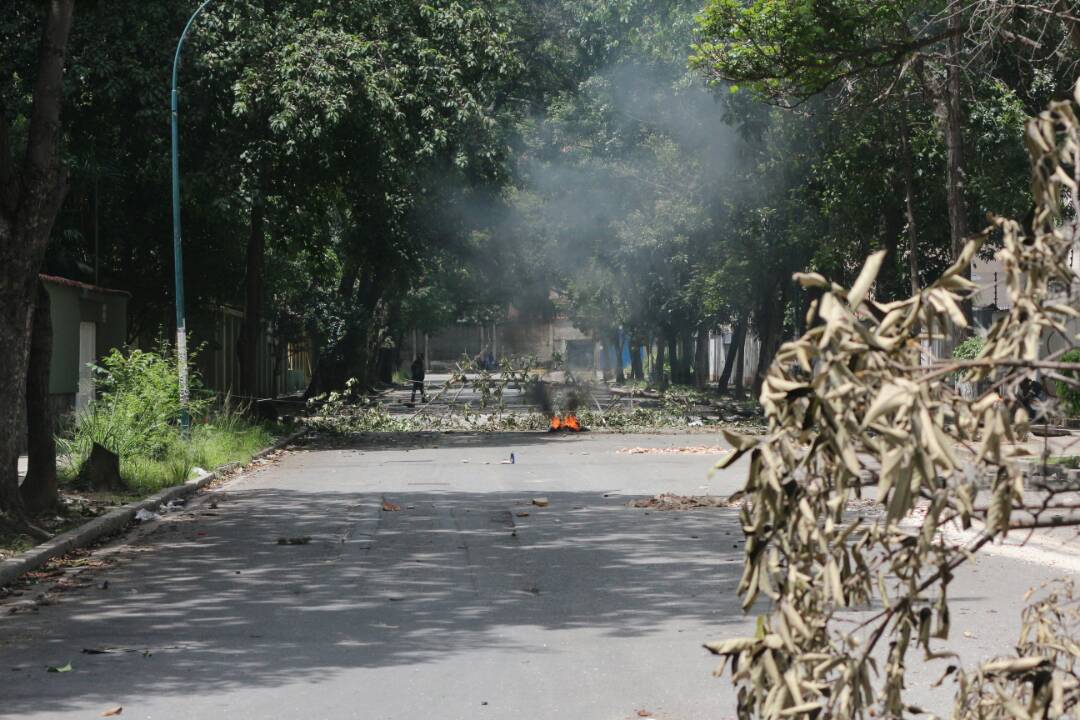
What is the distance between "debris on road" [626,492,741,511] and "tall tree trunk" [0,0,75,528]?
251 inches

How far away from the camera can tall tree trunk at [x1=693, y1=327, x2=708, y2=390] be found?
63594 millimetres

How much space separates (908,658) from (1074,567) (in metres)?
4.13

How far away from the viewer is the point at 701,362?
216 feet

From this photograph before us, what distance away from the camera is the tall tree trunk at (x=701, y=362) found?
63.6 metres

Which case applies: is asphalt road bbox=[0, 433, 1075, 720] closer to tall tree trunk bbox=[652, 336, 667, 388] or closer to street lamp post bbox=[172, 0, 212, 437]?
street lamp post bbox=[172, 0, 212, 437]

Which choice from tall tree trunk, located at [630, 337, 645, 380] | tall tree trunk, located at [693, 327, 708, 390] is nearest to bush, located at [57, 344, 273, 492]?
tall tree trunk, located at [693, 327, 708, 390]

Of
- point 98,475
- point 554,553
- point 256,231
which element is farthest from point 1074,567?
point 256,231

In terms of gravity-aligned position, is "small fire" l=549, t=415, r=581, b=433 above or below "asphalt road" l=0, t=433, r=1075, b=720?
above

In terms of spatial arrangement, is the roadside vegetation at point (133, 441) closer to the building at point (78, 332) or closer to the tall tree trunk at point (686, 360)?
the building at point (78, 332)

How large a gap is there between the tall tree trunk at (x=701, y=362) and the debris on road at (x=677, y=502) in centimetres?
4646

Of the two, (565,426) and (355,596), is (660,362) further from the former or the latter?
(355,596)

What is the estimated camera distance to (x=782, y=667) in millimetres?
Answer: 3051

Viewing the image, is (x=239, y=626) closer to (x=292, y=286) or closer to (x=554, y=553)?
(x=554, y=553)

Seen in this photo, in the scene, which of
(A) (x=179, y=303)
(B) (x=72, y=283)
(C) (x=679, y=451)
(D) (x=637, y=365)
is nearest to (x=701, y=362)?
(D) (x=637, y=365)
